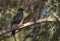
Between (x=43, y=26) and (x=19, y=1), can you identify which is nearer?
(x=43, y=26)

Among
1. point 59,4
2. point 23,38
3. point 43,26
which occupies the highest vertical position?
point 59,4

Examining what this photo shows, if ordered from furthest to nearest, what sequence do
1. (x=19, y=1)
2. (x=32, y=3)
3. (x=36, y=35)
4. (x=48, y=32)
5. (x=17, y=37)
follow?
(x=19, y=1) < (x=32, y=3) < (x=17, y=37) < (x=36, y=35) < (x=48, y=32)

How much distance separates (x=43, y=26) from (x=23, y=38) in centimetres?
70

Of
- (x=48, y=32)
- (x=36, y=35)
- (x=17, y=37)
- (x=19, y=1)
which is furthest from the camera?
(x=19, y=1)

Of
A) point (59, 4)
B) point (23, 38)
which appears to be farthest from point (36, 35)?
point (59, 4)

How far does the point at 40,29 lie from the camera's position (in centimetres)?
476

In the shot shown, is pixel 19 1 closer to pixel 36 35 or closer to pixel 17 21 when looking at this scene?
pixel 17 21

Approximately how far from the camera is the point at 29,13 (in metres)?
5.25

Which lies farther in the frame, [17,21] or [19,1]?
[19,1]

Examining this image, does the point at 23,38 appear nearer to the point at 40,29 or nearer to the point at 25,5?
the point at 40,29

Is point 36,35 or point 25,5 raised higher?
point 25,5

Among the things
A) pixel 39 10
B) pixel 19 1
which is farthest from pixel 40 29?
pixel 19 1

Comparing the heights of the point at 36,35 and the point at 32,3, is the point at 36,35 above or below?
below

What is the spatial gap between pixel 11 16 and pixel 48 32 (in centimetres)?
131
